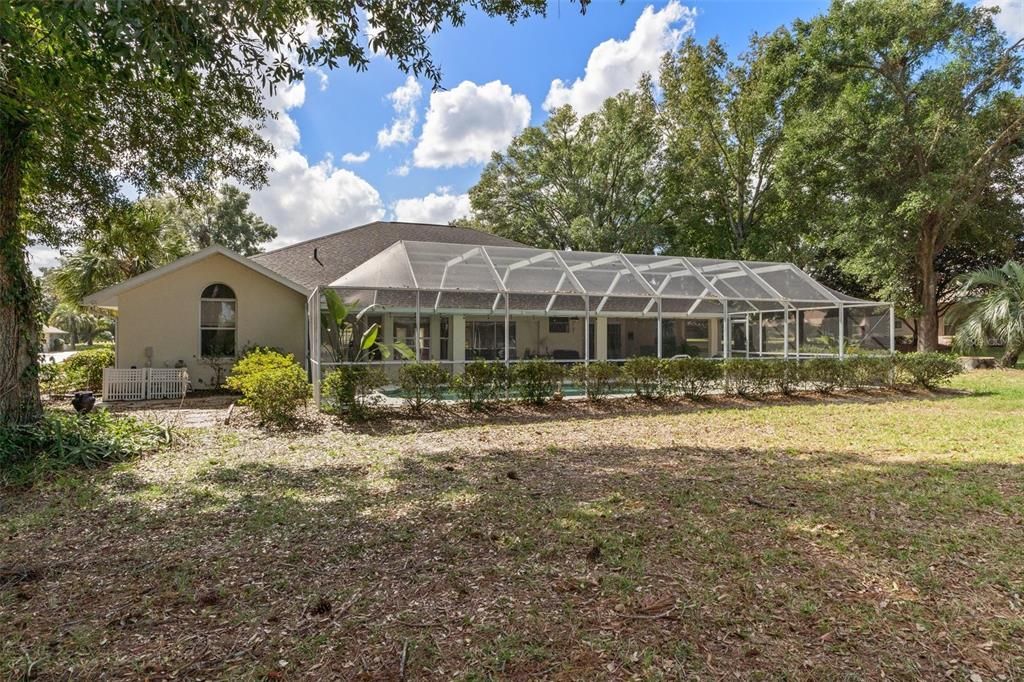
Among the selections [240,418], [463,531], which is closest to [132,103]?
[240,418]

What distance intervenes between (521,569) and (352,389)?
656 cm

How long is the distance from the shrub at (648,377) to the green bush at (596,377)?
1.04ft

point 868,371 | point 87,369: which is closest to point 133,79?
point 87,369

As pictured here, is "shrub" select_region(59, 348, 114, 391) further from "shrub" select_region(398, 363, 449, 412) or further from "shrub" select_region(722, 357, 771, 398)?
"shrub" select_region(722, 357, 771, 398)

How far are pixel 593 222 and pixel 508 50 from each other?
1853cm

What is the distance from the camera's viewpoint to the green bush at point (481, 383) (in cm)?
1012

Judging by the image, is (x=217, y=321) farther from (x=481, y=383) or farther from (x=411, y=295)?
(x=481, y=383)

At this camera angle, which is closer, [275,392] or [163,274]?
[275,392]

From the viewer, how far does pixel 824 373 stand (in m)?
12.7

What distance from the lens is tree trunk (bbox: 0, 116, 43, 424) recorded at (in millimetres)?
6379

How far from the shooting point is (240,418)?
371 inches

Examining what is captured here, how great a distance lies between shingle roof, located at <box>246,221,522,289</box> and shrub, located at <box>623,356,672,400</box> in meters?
9.87

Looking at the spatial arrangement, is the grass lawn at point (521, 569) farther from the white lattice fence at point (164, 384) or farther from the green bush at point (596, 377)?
the white lattice fence at point (164, 384)

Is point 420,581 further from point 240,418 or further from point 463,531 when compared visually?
point 240,418
